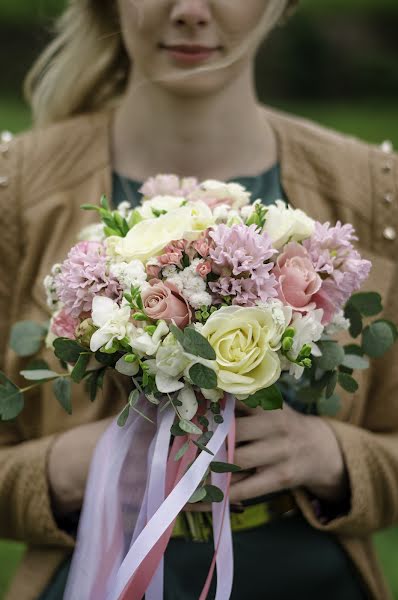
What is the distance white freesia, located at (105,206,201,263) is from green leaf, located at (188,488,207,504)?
36cm

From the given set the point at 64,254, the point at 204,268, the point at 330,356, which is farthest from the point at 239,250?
the point at 64,254

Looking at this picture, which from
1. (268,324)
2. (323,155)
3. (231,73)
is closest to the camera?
(268,324)

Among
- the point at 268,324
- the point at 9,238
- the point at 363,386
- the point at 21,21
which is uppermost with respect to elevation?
the point at 268,324

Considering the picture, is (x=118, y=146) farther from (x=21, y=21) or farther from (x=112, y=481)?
(x=21, y=21)

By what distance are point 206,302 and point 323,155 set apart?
692 millimetres

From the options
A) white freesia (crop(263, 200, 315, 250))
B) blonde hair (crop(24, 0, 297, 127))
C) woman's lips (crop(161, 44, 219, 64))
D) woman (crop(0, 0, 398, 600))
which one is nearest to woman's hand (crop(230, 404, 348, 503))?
woman (crop(0, 0, 398, 600))

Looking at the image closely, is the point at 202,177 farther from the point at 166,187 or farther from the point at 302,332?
the point at 302,332

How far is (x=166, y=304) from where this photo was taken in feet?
4.63

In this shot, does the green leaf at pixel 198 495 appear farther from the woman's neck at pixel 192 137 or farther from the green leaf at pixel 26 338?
the woman's neck at pixel 192 137

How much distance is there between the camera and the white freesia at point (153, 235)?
146 cm

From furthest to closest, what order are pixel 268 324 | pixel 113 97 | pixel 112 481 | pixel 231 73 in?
1. pixel 113 97
2. pixel 231 73
3. pixel 112 481
4. pixel 268 324

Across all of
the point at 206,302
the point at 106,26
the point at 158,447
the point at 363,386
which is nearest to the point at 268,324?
the point at 206,302

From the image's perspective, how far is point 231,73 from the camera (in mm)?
1857

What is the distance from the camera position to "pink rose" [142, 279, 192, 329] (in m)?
1.40
